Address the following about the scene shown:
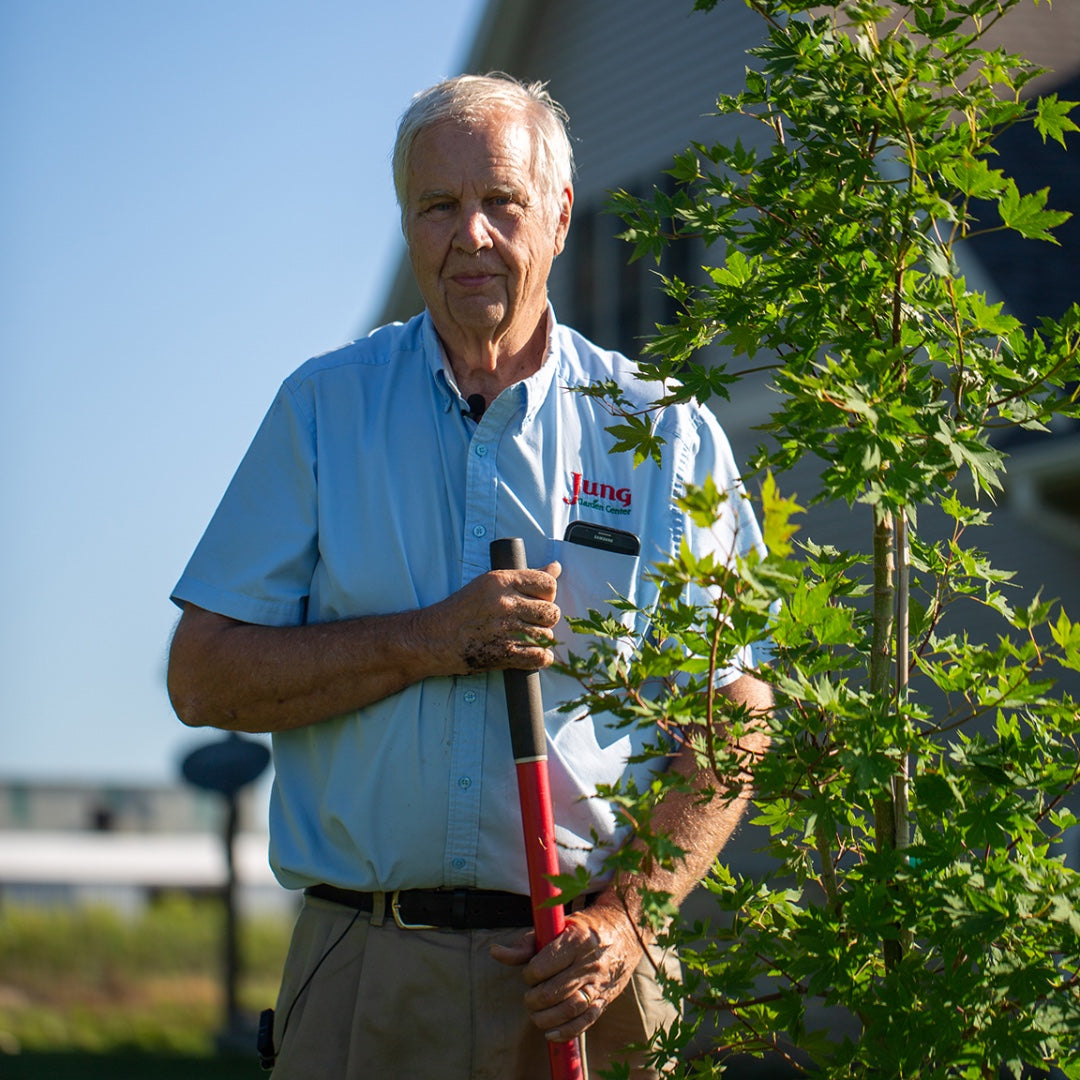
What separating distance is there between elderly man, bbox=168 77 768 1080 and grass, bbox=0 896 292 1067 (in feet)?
23.8

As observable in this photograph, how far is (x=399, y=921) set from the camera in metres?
2.57

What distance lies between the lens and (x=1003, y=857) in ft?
6.75

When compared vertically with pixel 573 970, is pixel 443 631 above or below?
above

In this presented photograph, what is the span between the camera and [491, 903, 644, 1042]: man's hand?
2393mm

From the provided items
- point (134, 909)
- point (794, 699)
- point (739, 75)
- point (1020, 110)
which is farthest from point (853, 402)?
point (134, 909)

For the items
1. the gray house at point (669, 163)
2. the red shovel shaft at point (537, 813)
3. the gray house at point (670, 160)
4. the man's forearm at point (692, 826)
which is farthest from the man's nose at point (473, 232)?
the gray house at point (669, 163)

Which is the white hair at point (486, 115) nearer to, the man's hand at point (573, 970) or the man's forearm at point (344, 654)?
the man's forearm at point (344, 654)

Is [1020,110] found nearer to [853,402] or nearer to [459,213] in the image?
[853,402]

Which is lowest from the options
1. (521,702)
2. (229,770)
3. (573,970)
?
(229,770)

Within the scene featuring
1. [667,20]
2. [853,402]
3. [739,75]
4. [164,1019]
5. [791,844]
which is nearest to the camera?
[853,402]

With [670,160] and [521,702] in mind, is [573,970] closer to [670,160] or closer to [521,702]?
[521,702]

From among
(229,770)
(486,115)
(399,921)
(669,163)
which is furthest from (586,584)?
(229,770)

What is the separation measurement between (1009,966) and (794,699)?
46cm

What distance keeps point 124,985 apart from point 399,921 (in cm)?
1447
